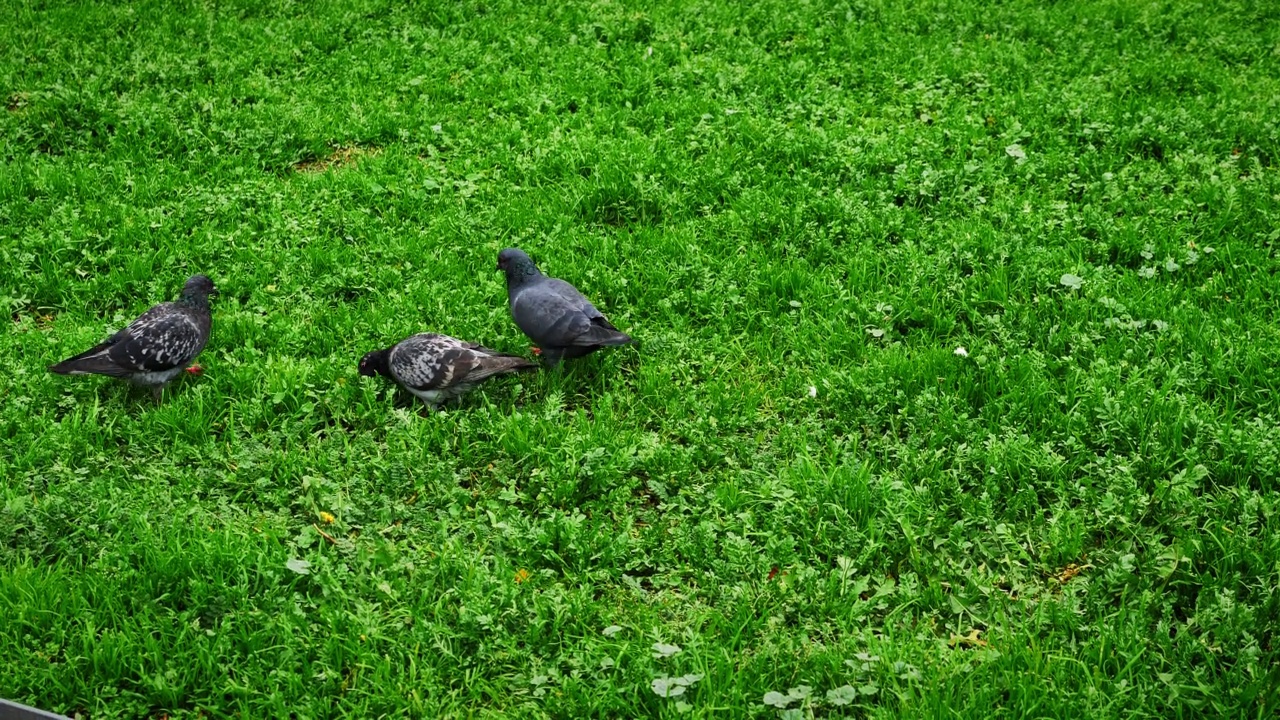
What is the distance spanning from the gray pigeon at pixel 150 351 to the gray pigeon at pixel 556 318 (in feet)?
5.48

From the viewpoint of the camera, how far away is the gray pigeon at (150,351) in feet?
15.9

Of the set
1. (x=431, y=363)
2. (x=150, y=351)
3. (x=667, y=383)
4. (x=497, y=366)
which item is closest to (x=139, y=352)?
(x=150, y=351)

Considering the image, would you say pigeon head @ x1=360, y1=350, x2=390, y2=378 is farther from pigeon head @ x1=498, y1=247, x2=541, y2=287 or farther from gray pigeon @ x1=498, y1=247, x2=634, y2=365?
pigeon head @ x1=498, y1=247, x2=541, y2=287

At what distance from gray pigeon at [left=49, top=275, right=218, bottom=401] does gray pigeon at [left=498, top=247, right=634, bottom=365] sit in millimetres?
1671

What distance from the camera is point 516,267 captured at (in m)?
5.45

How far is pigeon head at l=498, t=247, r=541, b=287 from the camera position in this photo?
5.44 metres

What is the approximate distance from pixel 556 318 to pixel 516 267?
55 cm

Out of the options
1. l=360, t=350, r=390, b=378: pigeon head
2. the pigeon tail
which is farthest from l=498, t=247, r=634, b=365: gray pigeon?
l=360, t=350, r=390, b=378: pigeon head

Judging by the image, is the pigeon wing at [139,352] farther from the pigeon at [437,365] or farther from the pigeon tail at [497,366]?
the pigeon tail at [497,366]

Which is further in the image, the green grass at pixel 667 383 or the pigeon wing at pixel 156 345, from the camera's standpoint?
the pigeon wing at pixel 156 345

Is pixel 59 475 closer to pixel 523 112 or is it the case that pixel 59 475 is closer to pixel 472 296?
pixel 472 296

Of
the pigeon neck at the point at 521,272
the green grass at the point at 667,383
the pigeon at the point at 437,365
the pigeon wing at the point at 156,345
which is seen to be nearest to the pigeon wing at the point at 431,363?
the pigeon at the point at 437,365

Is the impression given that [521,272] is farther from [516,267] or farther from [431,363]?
[431,363]

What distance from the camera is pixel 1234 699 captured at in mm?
3359
